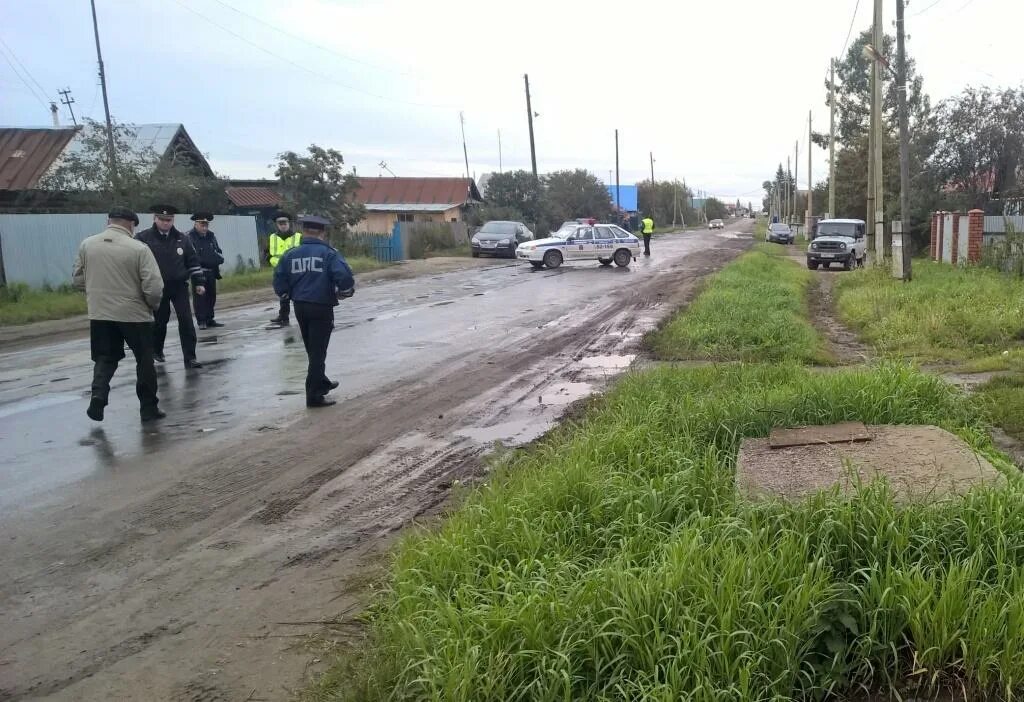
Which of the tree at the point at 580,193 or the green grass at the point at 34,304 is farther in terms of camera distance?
the tree at the point at 580,193

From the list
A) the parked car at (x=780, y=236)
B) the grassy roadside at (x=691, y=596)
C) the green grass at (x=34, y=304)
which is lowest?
the parked car at (x=780, y=236)

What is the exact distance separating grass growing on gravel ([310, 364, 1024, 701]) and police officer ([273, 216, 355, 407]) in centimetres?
356

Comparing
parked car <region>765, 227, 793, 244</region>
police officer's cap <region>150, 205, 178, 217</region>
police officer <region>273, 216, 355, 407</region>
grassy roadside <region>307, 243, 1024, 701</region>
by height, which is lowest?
parked car <region>765, 227, 793, 244</region>

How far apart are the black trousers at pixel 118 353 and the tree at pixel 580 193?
2193 inches

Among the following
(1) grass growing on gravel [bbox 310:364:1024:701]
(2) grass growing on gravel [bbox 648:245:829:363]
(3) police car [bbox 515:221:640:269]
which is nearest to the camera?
(1) grass growing on gravel [bbox 310:364:1024:701]

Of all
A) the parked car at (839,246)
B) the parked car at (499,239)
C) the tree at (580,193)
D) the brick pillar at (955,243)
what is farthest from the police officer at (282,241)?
the tree at (580,193)

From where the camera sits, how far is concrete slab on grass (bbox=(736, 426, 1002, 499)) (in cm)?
397

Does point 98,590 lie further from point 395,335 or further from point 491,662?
point 395,335

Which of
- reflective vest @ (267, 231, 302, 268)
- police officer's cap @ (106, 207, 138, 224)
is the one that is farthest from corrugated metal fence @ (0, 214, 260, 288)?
police officer's cap @ (106, 207, 138, 224)

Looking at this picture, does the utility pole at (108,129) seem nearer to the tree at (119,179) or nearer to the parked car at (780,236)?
the tree at (119,179)

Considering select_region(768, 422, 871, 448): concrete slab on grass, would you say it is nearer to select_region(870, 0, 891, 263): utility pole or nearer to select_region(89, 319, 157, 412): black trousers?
select_region(89, 319, 157, 412): black trousers

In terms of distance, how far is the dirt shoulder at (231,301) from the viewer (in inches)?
528

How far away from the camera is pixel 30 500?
16.7 ft

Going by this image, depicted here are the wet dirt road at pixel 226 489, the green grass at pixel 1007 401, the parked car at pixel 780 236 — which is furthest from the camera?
the parked car at pixel 780 236
